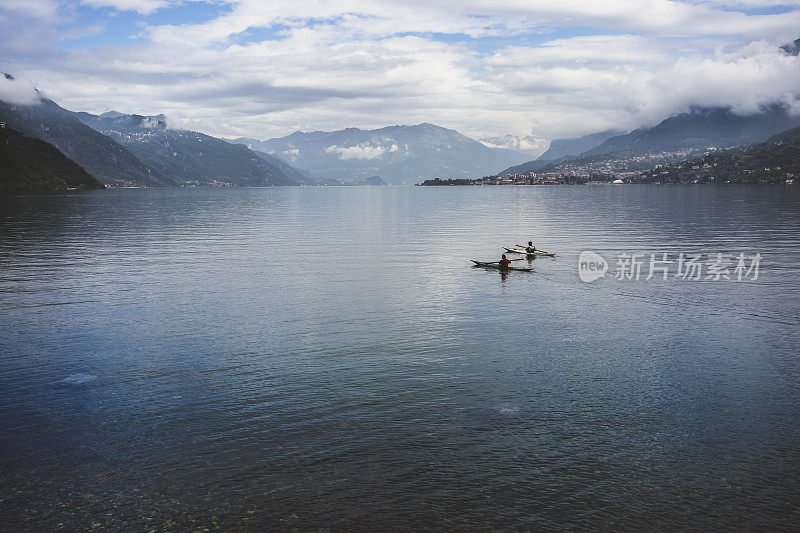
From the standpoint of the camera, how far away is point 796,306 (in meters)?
51.3

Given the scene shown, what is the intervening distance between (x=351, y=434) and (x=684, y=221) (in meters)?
137

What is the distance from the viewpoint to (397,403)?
3092cm

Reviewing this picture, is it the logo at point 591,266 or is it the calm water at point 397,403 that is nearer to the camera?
the calm water at point 397,403

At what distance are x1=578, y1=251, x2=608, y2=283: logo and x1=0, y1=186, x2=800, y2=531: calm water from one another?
153 inches

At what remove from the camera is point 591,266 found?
250 ft

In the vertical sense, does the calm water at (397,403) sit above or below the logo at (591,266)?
below

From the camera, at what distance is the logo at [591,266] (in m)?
69.3

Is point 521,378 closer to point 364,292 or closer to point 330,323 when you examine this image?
point 330,323

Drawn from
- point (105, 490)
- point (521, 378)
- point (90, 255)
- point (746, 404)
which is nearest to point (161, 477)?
point (105, 490)

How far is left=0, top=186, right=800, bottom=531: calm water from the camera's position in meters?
22.1

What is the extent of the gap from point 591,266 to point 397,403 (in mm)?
52689

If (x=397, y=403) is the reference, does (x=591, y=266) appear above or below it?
above

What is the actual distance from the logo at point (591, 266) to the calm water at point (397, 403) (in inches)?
153

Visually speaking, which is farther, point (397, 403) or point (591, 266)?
point (591, 266)
